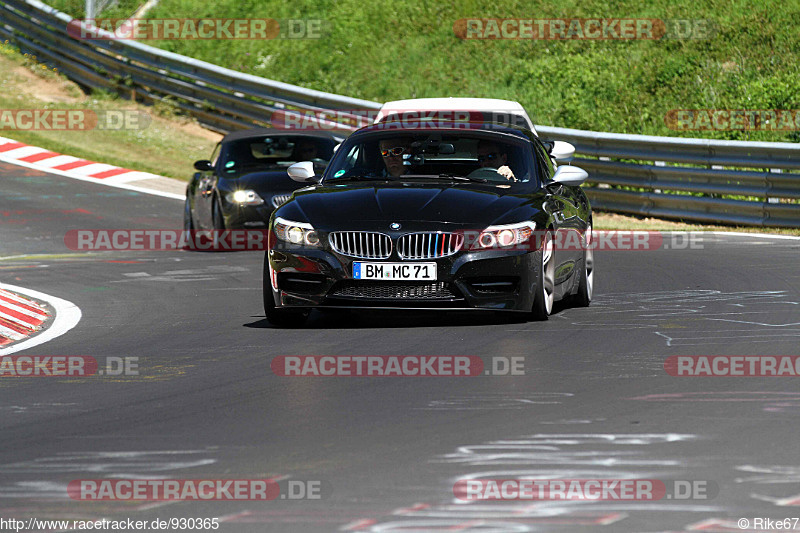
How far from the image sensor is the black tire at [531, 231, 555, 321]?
10.2 metres

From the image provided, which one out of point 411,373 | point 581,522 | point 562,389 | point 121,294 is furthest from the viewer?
point 121,294

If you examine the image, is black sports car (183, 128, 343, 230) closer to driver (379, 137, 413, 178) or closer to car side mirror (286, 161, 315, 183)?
car side mirror (286, 161, 315, 183)

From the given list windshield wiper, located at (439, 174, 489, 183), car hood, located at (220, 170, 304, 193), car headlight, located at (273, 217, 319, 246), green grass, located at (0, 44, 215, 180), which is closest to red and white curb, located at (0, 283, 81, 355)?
car headlight, located at (273, 217, 319, 246)

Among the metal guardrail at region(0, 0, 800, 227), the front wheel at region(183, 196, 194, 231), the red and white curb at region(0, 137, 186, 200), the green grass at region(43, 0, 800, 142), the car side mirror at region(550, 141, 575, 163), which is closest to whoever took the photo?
the car side mirror at region(550, 141, 575, 163)

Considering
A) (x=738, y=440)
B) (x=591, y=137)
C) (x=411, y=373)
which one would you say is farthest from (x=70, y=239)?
(x=738, y=440)

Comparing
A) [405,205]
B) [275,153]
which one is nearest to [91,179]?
[275,153]

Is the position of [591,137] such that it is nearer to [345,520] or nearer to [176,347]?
[176,347]

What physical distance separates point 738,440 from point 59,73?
2685cm

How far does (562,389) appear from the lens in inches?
303

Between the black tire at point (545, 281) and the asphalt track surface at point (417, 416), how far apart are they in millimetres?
147

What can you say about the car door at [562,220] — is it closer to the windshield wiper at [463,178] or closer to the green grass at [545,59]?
the windshield wiper at [463,178]

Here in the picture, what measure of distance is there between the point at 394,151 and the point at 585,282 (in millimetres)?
1855

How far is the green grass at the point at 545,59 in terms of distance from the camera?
24406 mm

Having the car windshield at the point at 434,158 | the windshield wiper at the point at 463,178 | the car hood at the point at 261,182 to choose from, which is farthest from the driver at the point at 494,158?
the car hood at the point at 261,182
